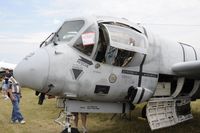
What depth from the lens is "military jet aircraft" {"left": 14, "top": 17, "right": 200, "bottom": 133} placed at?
828 centimetres

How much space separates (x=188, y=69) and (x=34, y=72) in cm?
398

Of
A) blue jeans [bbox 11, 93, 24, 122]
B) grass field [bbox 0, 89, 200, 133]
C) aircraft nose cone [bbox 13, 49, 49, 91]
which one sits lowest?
grass field [bbox 0, 89, 200, 133]

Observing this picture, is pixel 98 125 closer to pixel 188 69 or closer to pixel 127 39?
pixel 188 69

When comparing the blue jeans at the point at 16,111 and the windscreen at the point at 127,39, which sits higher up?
the windscreen at the point at 127,39

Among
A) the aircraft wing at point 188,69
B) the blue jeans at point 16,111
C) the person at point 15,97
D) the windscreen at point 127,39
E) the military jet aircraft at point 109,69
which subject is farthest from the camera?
the blue jeans at point 16,111

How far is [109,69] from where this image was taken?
894 cm

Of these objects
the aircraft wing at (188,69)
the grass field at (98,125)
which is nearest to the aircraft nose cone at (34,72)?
the aircraft wing at (188,69)

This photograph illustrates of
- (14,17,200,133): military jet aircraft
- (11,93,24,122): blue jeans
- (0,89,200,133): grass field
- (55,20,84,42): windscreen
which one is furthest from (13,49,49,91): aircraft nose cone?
(11,93,24,122): blue jeans

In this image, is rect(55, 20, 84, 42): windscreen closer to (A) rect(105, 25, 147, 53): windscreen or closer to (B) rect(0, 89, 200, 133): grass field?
(A) rect(105, 25, 147, 53): windscreen

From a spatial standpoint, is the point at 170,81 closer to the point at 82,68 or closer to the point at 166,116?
the point at 166,116

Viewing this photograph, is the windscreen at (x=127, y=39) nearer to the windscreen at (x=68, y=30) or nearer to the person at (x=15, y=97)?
the windscreen at (x=68, y=30)

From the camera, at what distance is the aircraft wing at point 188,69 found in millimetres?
9332

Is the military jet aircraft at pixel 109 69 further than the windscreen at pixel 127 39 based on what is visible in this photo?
No

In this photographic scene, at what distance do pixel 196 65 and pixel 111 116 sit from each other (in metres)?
5.69
